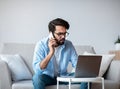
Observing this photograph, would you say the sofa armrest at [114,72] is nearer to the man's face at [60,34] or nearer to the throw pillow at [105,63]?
the throw pillow at [105,63]

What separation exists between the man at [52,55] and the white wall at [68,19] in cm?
234

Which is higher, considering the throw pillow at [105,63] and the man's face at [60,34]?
the man's face at [60,34]

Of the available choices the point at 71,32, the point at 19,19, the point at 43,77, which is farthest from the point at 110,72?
the point at 19,19

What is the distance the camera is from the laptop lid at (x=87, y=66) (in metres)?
2.35

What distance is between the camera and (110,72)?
3244 millimetres

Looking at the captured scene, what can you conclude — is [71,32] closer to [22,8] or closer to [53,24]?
[22,8]

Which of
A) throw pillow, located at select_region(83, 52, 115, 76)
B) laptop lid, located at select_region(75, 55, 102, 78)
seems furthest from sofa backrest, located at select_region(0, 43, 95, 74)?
laptop lid, located at select_region(75, 55, 102, 78)

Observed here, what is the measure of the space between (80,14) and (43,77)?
278cm

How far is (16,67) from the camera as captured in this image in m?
3.18

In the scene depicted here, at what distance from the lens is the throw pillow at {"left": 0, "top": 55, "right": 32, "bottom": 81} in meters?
3.14

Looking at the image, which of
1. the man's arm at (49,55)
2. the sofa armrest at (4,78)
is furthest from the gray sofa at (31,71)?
the man's arm at (49,55)

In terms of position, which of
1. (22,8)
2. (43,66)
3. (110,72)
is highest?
(22,8)

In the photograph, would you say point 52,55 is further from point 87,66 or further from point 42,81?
point 87,66

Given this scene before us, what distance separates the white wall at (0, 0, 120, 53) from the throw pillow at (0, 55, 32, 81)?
6.41ft
